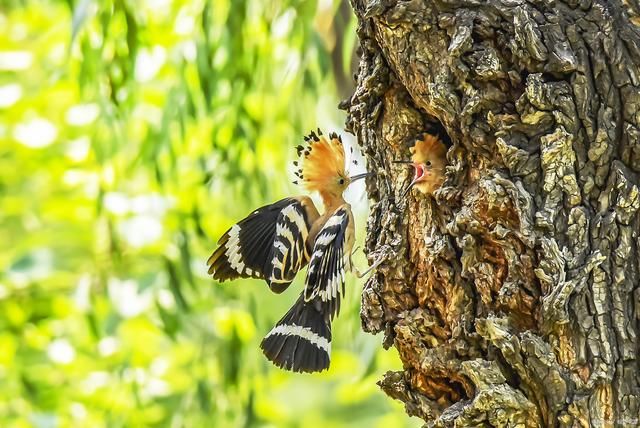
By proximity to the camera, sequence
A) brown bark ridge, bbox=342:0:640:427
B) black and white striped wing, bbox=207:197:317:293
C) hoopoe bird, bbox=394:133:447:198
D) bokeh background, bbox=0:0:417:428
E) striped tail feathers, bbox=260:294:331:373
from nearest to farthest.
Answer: brown bark ridge, bbox=342:0:640:427, hoopoe bird, bbox=394:133:447:198, striped tail feathers, bbox=260:294:331:373, black and white striped wing, bbox=207:197:317:293, bokeh background, bbox=0:0:417:428

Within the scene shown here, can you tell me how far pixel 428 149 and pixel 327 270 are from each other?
375 mm

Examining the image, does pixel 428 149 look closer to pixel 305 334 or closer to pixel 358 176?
pixel 358 176

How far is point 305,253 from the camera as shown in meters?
2.19

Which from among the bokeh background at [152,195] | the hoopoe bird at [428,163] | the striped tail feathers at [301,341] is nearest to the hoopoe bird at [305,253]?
the striped tail feathers at [301,341]

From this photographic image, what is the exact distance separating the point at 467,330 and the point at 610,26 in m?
0.60

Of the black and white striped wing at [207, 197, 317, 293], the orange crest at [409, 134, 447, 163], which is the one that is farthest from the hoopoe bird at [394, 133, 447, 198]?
the black and white striped wing at [207, 197, 317, 293]

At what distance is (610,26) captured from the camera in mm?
1640

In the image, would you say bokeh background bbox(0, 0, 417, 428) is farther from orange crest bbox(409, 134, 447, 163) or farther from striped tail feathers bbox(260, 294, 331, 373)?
orange crest bbox(409, 134, 447, 163)

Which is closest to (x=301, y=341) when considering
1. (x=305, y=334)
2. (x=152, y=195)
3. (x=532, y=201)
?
(x=305, y=334)

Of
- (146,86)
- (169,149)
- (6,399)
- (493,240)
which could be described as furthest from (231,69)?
(6,399)

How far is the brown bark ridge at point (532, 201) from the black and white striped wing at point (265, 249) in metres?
0.40

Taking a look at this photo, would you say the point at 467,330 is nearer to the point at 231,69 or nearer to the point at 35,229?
the point at 231,69

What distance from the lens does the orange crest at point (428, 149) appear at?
1.85 m

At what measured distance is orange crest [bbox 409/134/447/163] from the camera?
1.85 m
